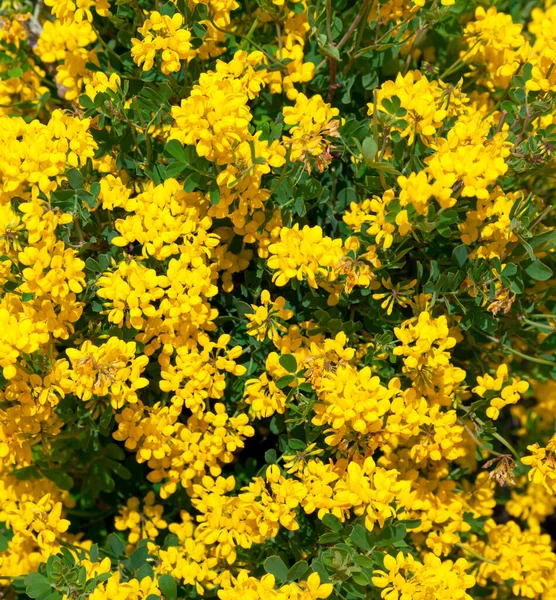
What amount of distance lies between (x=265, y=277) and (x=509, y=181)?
0.87 metres

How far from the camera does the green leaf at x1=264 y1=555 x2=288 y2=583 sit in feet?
6.32

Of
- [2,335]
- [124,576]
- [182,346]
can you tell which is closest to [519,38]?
[182,346]

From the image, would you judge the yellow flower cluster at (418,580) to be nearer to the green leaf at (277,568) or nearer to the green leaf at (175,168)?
the green leaf at (277,568)

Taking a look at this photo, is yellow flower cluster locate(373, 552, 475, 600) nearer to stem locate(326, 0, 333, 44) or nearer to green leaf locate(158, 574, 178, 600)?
green leaf locate(158, 574, 178, 600)

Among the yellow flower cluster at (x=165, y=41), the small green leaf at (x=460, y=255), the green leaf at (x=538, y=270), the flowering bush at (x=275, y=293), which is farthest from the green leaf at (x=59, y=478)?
the green leaf at (x=538, y=270)

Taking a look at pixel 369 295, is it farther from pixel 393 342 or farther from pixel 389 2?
pixel 389 2

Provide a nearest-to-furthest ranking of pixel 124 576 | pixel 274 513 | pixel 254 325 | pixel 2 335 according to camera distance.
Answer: pixel 2 335 → pixel 274 513 → pixel 254 325 → pixel 124 576

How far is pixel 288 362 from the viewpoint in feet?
6.52

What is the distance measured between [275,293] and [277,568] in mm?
852

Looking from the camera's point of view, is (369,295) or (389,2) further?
(389,2)

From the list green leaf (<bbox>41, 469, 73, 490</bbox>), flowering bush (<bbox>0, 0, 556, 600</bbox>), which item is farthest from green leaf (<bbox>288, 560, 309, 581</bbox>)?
green leaf (<bbox>41, 469, 73, 490</bbox>)

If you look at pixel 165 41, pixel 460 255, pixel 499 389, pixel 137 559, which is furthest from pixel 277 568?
pixel 165 41

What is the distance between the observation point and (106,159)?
2182 millimetres

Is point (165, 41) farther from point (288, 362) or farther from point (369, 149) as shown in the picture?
point (288, 362)
